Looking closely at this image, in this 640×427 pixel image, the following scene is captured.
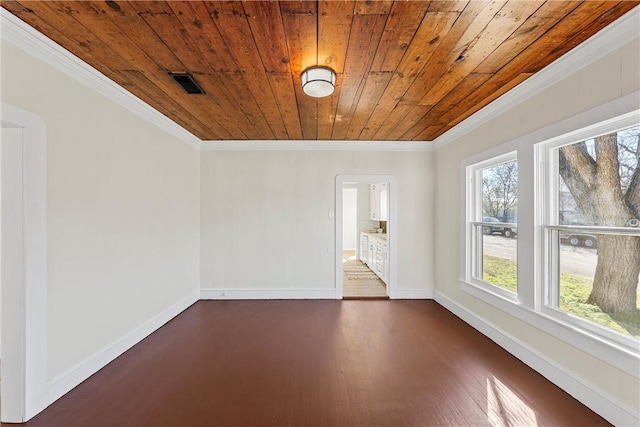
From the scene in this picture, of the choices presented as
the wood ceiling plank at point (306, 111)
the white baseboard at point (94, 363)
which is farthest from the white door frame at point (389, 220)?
the white baseboard at point (94, 363)

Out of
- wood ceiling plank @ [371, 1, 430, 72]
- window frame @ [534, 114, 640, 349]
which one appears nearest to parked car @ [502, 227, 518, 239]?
window frame @ [534, 114, 640, 349]

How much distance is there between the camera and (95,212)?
7.64ft

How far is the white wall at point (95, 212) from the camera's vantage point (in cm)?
195

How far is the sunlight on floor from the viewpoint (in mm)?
1832

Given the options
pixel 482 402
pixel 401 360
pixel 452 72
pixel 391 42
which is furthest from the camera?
pixel 401 360

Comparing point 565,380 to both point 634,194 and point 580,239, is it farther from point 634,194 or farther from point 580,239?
point 634,194

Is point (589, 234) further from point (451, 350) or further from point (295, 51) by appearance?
point (295, 51)

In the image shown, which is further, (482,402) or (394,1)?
(482,402)

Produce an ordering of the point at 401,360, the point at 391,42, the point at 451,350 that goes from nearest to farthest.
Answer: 1. the point at 391,42
2. the point at 401,360
3. the point at 451,350

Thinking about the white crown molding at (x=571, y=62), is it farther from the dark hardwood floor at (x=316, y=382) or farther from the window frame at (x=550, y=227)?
the dark hardwood floor at (x=316, y=382)

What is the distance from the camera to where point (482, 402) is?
2.02 meters

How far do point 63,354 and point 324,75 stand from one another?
2.85 metres

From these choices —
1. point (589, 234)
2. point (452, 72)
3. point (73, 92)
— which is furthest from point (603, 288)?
point (73, 92)

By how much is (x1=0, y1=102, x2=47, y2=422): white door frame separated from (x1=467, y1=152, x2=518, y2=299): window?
12.7ft
